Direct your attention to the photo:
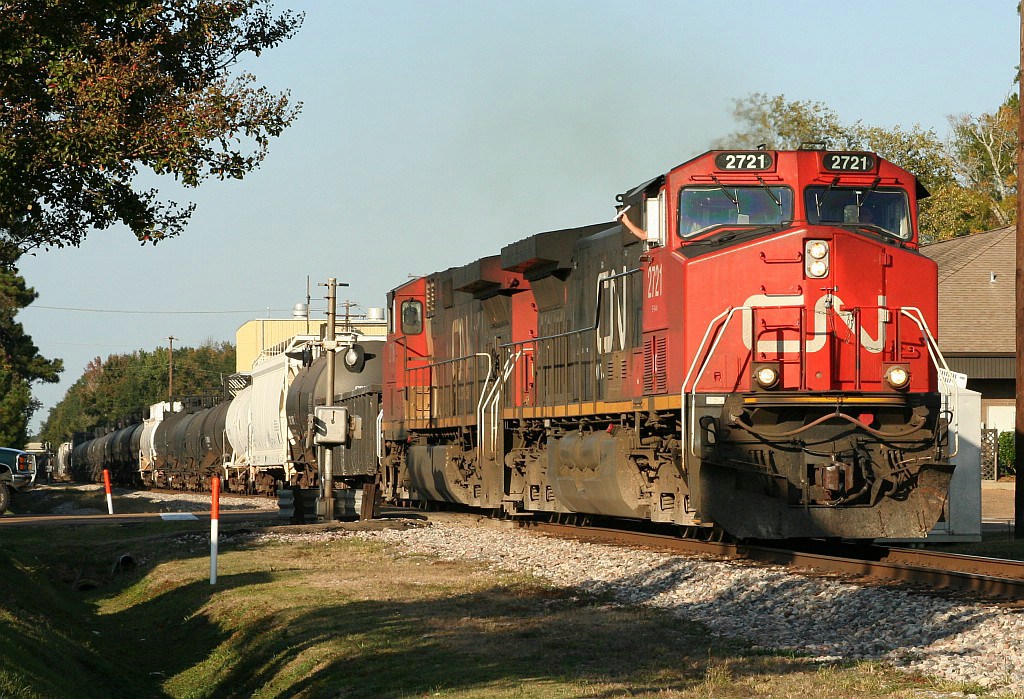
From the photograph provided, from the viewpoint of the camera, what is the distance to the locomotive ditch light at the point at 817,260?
42.7ft

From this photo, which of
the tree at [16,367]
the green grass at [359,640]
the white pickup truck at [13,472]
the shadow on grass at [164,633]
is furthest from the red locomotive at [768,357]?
the tree at [16,367]

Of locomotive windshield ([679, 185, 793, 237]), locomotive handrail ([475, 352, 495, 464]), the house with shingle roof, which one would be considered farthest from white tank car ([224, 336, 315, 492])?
locomotive windshield ([679, 185, 793, 237])

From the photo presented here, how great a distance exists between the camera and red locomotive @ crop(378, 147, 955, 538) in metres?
12.8

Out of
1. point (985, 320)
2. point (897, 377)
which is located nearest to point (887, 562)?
point (897, 377)

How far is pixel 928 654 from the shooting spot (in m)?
7.73

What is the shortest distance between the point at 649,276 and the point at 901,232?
2.73m

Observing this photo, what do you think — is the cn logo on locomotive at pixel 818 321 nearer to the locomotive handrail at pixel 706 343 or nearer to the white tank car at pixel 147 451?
the locomotive handrail at pixel 706 343

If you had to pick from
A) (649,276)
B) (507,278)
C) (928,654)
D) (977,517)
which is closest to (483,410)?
(507,278)

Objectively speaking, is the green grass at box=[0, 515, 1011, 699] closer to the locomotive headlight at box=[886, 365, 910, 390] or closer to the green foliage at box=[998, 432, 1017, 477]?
the locomotive headlight at box=[886, 365, 910, 390]

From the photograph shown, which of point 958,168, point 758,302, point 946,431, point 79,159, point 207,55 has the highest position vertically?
point 958,168

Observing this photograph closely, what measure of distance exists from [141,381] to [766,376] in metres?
132

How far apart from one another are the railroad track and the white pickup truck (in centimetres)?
1486

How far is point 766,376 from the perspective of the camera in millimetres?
12781

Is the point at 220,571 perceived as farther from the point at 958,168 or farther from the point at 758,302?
the point at 958,168
